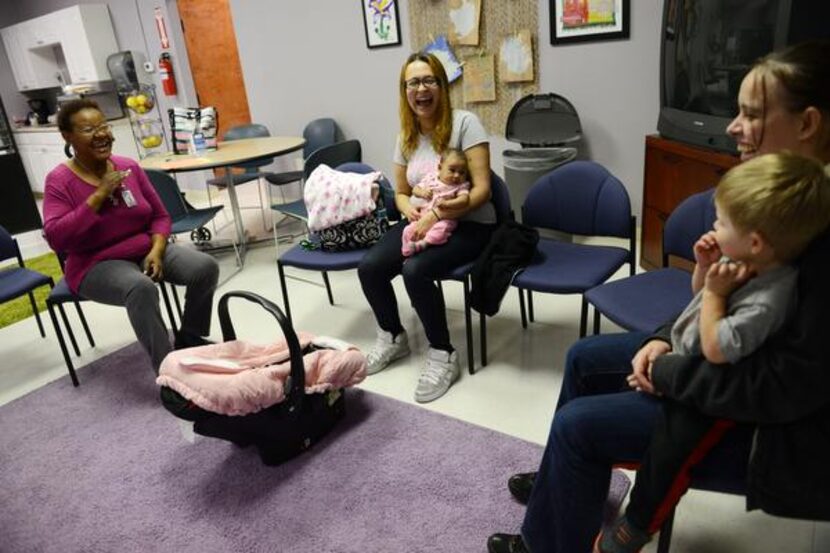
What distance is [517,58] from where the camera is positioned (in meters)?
3.81

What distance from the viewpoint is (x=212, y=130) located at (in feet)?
13.0

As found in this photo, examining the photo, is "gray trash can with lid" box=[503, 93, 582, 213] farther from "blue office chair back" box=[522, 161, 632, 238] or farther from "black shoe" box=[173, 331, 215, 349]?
"black shoe" box=[173, 331, 215, 349]

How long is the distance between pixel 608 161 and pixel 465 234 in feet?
6.19

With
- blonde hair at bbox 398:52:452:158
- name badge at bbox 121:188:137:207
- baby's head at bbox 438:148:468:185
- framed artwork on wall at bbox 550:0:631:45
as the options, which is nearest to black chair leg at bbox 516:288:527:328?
baby's head at bbox 438:148:468:185

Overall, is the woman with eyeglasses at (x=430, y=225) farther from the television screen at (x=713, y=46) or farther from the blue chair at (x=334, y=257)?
the television screen at (x=713, y=46)

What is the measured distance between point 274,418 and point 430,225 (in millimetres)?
945

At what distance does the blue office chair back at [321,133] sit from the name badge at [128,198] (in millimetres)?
2610

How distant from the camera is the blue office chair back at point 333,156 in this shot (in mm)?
3262

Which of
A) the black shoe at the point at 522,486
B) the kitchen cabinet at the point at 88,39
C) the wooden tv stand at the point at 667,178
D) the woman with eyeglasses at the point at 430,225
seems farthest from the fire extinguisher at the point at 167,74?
the black shoe at the point at 522,486

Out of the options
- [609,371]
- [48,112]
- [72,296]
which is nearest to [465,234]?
[609,371]

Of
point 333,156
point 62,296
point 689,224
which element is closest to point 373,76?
point 333,156

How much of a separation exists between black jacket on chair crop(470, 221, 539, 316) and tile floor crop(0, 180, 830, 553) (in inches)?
13.5

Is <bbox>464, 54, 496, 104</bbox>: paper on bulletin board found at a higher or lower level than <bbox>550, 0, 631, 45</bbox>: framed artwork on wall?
lower

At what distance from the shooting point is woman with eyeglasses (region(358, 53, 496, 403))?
2.21m
